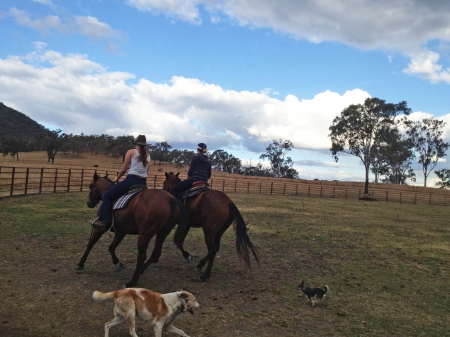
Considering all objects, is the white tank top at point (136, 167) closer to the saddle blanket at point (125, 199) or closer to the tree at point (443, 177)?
the saddle blanket at point (125, 199)

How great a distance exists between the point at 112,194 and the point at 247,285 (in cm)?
295

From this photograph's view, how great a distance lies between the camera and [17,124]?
132 metres

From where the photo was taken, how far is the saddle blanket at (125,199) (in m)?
6.33

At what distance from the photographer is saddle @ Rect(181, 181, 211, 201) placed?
738cm

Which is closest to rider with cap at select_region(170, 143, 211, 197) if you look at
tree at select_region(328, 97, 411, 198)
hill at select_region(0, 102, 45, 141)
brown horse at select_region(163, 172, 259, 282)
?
brown horse at select_region(163, 172, 259, 282)

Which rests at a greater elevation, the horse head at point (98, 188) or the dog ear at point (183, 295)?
the horse head at point (98, 188)

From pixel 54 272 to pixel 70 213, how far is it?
8510 mm

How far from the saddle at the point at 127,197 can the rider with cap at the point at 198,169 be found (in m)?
1.22

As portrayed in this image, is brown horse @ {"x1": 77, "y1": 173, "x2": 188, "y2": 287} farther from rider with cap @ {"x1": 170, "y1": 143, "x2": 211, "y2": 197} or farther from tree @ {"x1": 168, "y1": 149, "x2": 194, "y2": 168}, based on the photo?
tree @ {"x1": 168, "y1": 149, "x2": 194, "y2": 168}

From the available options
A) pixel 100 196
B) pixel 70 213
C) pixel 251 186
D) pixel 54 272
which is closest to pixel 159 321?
pixel 54 272

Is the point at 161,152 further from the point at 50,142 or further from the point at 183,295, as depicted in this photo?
the point at 183,295

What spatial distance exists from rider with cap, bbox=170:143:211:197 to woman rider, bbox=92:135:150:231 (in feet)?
3.71

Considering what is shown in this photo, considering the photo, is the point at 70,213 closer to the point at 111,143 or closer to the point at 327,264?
the point at 327,264

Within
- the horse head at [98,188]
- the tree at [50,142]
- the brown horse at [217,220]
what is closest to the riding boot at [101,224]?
the horse head at [98,188]
